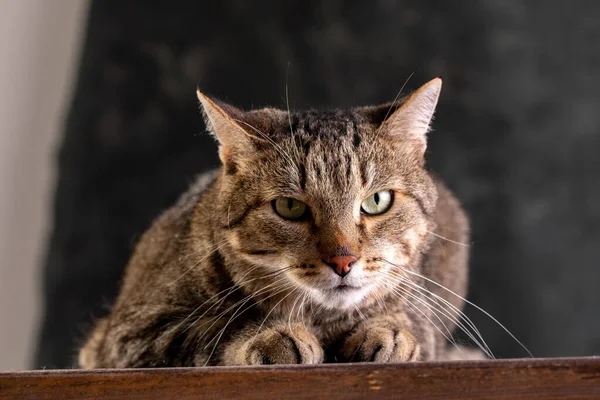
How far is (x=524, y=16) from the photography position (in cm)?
214

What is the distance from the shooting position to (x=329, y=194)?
113 cm

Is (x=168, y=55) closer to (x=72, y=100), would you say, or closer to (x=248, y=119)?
(x=72, y=100)

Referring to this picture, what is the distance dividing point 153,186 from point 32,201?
417mm

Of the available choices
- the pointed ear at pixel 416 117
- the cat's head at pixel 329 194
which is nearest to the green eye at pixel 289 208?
the cat's head at pixel 329 194

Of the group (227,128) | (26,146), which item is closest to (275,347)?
(227,128)

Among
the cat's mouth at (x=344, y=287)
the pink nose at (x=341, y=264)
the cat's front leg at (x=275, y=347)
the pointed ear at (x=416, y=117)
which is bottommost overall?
the cat's front leg at (x=275, y=347)

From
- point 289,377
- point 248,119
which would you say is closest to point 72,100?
point 248,119

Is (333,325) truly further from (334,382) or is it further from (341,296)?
(334,382)

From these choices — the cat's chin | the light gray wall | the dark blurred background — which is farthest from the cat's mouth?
the light gray wall

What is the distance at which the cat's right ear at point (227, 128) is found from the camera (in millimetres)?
1183

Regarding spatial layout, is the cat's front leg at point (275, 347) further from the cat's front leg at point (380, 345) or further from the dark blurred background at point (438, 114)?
Result: the dark blurred background at point (438, 114)

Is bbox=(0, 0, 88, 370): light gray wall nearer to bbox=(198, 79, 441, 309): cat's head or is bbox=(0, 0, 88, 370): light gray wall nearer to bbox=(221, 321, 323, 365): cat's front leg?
bbox=(198, 79, 441, 309): cat's head

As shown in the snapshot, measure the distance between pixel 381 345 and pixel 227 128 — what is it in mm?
433

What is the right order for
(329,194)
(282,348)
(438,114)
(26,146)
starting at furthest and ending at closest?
(26,146) < (438,114) < (329,194) < (282,348)
